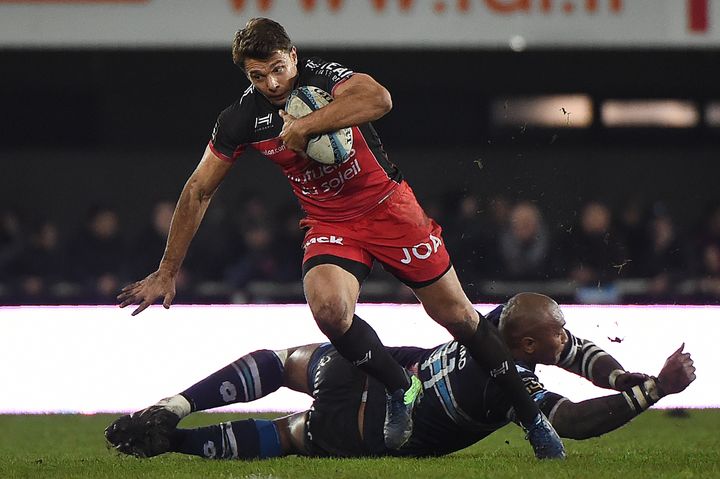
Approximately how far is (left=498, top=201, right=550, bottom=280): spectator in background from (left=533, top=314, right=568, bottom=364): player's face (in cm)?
402

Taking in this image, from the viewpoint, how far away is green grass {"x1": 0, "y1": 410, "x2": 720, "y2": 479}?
573cm

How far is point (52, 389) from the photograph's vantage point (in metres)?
9.29

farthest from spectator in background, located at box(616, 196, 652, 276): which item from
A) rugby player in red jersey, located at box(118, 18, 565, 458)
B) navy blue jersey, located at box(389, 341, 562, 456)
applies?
rugby player in red jersey, located at box(118, 18, 565, 458)

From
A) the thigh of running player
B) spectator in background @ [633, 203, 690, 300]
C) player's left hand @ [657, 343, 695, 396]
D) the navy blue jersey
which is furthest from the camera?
spectator in background @ [633, 203, 690, 300]

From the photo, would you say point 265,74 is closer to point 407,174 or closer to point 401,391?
point 401,391

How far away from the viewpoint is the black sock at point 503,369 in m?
6.08

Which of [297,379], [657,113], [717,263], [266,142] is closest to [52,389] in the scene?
[297,379]

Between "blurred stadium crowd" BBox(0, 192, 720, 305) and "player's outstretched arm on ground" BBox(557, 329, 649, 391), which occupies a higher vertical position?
"player's outstretched arm on ground" BBox(557, 329, 649, 391)

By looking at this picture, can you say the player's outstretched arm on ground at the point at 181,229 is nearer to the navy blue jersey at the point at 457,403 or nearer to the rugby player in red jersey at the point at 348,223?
the rugby player in red jersey at the point at 348,223

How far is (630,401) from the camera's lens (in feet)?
19.7

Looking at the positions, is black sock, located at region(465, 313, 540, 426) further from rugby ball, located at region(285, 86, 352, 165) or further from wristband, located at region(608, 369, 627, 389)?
rugby ball, located at region(285, 86, 352, 165)

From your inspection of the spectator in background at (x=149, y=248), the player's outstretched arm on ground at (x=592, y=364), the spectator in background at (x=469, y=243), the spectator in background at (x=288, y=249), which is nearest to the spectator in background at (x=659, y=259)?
the spectator in background at (x=469, y=243)

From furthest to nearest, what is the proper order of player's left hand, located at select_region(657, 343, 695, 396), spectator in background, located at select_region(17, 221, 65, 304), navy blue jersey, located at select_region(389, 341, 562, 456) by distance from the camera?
spectator in background, located at select_region(17, 221, 65, 304) < navy blue jersey, located at select_region(389, 341, 562, 456) < player's left hand, located at select_region(657, 343, 695, 396)

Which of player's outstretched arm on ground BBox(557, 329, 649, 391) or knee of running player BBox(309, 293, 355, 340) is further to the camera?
player's outstretched arm on ground BBox(557, 329, 649, 391)
